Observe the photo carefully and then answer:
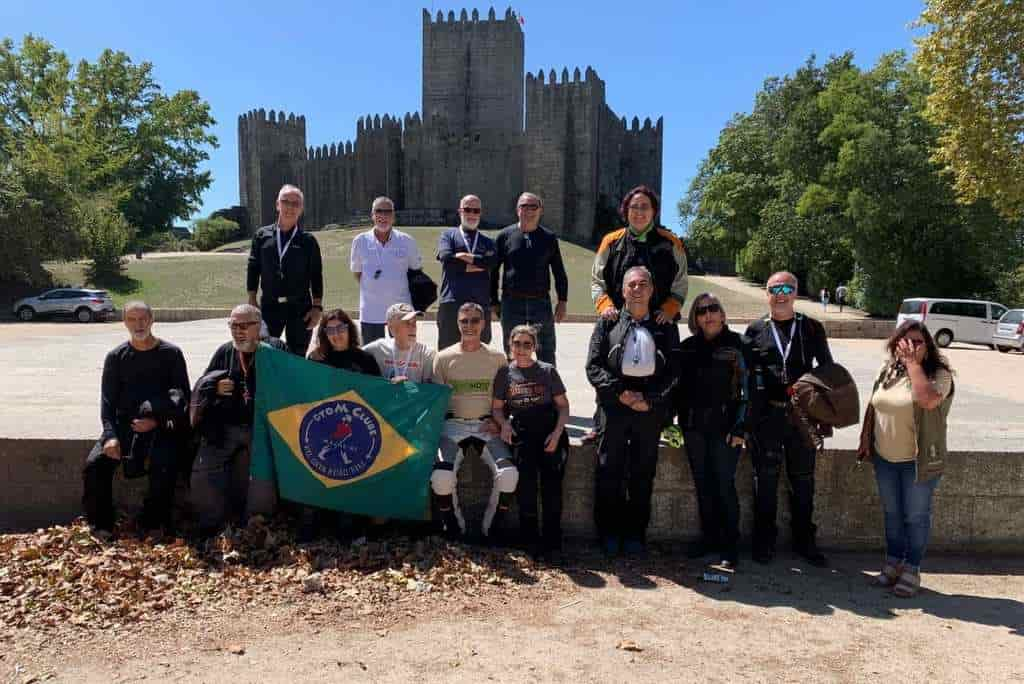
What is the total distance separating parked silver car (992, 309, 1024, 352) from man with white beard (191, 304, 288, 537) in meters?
18.9

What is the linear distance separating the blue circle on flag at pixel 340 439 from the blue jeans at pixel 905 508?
3.02 meters

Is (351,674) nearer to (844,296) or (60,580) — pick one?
(60,580)

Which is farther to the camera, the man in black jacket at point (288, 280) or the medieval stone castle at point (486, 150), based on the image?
the medieval stone castle at point (486, 150)

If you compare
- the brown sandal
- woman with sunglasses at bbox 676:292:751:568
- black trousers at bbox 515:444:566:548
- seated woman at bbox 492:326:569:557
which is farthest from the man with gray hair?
the brown sandal

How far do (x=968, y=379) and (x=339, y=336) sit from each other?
10255 mm

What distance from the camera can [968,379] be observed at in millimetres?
11203

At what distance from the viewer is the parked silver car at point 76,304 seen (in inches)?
953

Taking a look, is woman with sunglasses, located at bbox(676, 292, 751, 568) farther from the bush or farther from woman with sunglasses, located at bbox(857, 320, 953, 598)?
the bush

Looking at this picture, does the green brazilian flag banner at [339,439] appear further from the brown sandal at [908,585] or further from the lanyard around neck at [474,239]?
the brown sandal at [908,585]

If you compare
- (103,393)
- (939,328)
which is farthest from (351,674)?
(939,328)

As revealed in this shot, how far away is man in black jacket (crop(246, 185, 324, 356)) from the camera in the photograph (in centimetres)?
551

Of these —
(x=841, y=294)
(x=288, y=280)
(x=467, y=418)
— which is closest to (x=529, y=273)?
(x=467, y=418)

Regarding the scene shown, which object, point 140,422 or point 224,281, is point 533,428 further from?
point 224,281

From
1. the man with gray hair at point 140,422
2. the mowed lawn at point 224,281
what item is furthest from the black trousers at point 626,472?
the mowed lawn at point 224,281
